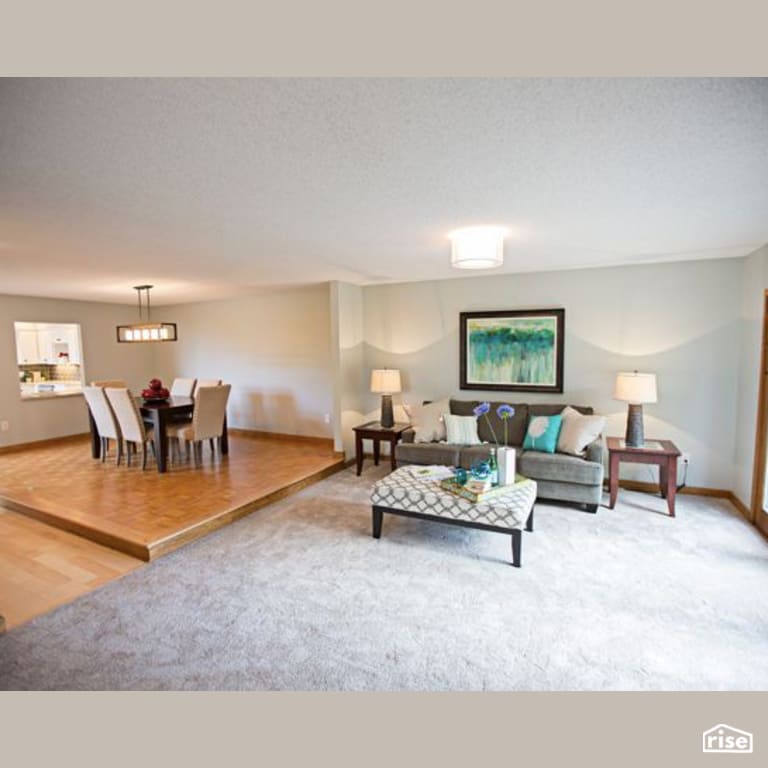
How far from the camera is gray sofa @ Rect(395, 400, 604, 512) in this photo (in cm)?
370

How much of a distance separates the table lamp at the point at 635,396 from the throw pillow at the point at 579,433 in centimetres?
24

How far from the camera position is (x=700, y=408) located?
4070 millimetres

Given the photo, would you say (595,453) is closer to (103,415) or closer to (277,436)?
(277,436)

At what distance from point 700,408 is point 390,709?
396cm

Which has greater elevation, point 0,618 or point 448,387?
point 448,387

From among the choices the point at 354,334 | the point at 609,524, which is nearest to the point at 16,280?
the point at 354,334

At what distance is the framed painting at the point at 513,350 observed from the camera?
4574 millimetres

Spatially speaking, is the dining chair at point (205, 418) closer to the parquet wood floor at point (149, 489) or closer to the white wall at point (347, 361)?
the parquet wood floor at point (149, 489)

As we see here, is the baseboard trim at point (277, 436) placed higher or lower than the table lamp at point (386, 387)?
lower

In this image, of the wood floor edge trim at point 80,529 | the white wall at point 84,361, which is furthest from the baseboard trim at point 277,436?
the wood floor edge trim at point 80,529

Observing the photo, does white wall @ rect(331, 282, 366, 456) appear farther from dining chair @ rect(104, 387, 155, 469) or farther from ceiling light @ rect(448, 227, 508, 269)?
ceiling light @ rect(448, 227, 508, 269)

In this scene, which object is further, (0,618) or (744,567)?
(744,567)

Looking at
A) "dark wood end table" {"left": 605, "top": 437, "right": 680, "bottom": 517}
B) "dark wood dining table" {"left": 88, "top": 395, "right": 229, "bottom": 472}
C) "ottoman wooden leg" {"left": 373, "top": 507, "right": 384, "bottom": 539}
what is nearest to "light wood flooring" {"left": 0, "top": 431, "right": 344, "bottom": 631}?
"dark wood dining table" {"left": 88, "top": 395, "right": 229, "bottom": 472}

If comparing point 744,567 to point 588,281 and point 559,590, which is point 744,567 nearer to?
point 559,590
